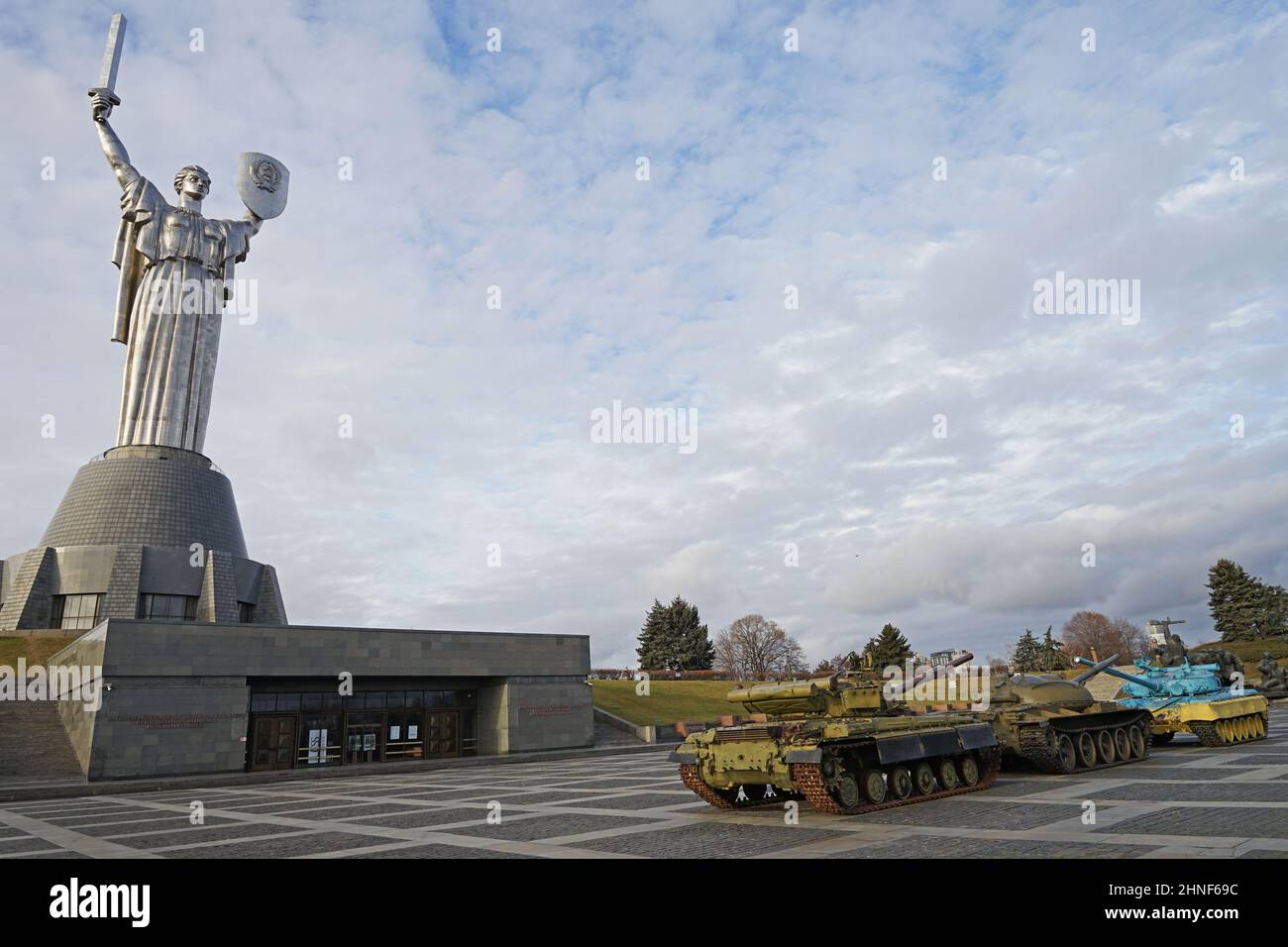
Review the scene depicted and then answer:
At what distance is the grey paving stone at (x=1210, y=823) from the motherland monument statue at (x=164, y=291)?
45.1 meters

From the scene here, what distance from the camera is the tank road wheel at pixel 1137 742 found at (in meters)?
18.8

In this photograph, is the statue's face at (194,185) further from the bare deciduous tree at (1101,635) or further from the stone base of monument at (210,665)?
the bare deciduous tree at (1101,635)

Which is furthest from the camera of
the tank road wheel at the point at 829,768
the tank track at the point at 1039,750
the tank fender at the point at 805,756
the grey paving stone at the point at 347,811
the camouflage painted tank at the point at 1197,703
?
the camouflage painted tank at the point at 1197,703

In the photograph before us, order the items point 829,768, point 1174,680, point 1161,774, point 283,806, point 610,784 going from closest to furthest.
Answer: point 829,768 → point 1161,774 → point 283,806 → point 610,784 → point 1174,680

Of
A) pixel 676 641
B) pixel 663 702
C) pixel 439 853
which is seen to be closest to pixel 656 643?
pixel 676 641

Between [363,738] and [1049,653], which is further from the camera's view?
[1049,653]

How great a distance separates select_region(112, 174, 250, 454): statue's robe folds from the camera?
141 feet

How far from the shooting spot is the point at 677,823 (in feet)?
40.7

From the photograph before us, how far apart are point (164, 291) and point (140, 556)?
48.7 feet

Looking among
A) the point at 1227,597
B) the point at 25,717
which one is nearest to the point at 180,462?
the point at 25,717

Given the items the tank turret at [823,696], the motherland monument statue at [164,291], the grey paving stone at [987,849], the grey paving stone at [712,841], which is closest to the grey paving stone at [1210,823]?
the grey paving stone at [987,849]

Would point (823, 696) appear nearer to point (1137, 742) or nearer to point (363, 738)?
point (1137, 742)
